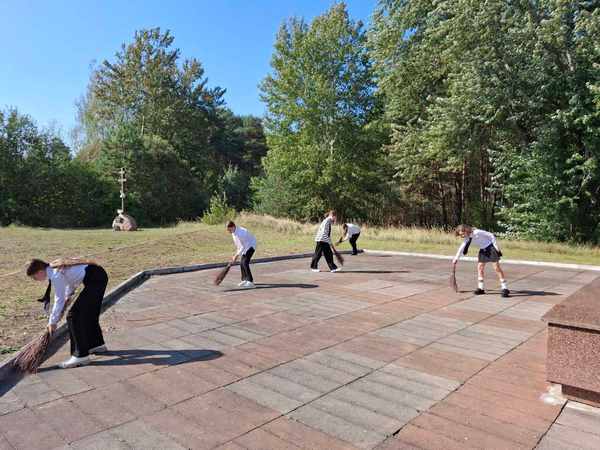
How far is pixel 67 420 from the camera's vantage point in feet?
11.1

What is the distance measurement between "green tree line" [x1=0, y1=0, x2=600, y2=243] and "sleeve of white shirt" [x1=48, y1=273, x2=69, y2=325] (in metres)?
17.6

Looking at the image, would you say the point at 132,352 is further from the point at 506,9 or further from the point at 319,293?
the point at 506,9

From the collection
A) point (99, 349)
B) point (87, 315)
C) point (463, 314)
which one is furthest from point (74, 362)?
point (463, 314)

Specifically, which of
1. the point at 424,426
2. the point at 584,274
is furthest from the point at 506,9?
the point at 424,426

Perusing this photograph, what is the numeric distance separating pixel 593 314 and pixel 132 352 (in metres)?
4.61

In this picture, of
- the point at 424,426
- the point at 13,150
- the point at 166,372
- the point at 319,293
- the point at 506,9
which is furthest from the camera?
the point at 13,150

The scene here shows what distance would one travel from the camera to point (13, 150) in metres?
31.3

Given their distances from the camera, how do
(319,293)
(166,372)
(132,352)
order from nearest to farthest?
1. (166,372)
2. (132,352)
3. (319,293)

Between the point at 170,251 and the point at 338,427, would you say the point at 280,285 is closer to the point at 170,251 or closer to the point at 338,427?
the point at 338,427

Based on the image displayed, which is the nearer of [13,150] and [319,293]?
[319,293]

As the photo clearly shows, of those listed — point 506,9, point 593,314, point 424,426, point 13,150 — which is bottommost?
point 424,426

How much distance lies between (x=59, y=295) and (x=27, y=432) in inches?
65.0

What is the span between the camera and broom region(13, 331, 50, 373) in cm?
438

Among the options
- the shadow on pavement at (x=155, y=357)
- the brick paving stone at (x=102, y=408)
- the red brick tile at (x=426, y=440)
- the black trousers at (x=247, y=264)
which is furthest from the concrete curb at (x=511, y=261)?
the brick paving stone at (x=102, y=408)
